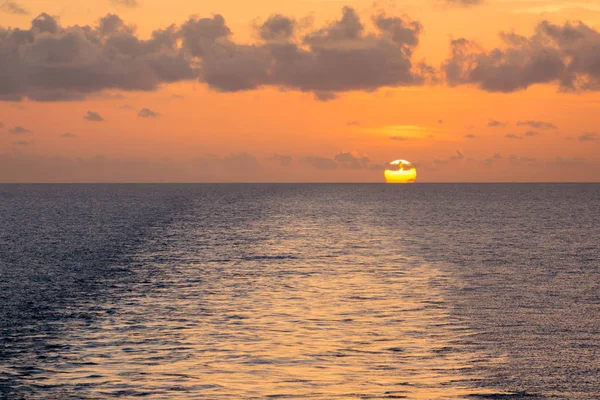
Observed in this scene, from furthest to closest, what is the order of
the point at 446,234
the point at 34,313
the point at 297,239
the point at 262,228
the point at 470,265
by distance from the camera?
the point at 262,228 → the point at 446,234 → the point at 297,239 → the point at 470,265 → the point at 34,313

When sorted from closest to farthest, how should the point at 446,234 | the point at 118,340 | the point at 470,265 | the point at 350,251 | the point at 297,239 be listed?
the point at 118,340 → the point at 470,265 → the point at 350,251 → the point at 297,239 → the point at 446,234

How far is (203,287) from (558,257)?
31.1m

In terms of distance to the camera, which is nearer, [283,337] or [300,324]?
[283,337]

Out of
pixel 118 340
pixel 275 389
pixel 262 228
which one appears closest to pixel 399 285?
pixel 118 340

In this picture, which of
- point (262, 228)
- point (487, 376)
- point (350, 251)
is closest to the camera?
point (487, 376)

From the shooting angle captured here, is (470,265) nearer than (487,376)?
No

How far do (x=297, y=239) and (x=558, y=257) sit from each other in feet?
94.2

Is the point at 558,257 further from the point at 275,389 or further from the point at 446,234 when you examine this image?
the point at 275,389

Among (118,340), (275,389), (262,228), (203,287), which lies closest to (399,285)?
(203,287)

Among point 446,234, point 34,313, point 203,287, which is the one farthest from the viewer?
point 446,234

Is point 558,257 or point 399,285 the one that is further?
point 558,257

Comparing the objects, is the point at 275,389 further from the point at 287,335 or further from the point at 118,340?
the point at 118,340

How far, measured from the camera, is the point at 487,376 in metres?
20.8

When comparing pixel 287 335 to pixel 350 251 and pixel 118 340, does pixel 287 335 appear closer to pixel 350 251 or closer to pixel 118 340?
pixel 118 340
